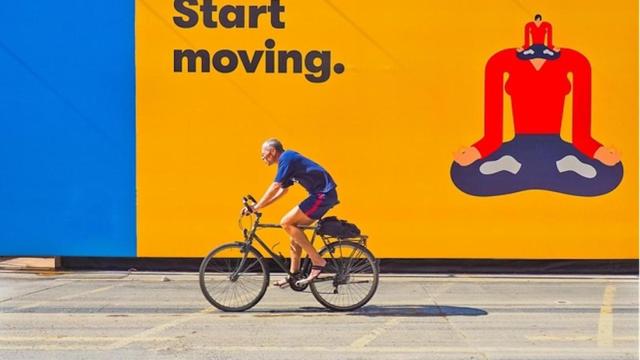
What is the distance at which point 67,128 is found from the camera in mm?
10578

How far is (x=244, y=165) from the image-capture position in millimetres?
10609

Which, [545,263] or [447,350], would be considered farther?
[545,263]

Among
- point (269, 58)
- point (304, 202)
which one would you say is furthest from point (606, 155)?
point (304, 202)

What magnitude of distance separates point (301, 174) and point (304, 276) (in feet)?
3.41

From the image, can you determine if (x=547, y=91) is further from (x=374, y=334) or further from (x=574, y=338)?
(x=374, y=334)

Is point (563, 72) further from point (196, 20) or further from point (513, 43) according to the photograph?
point (196, 20)

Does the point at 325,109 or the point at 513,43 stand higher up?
the point at 513,43

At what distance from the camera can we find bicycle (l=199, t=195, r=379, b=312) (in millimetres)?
7887

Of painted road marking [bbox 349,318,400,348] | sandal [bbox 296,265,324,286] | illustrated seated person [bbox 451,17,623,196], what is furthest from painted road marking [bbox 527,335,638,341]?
illustrated seated person [bbox 451,17,623,196]

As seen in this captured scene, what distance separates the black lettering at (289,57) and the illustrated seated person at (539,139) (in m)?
2.47

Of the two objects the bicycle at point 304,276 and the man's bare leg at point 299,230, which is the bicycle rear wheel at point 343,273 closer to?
the bicycle at point 304,276

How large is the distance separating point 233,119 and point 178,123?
0.75 meters

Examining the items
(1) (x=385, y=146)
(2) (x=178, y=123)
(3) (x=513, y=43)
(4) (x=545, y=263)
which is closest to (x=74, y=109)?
(2) (x=178, y=123)

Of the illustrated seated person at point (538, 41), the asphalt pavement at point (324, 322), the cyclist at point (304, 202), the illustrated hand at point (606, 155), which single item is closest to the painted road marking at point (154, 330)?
the asphalt pavement at point (324, 322)
